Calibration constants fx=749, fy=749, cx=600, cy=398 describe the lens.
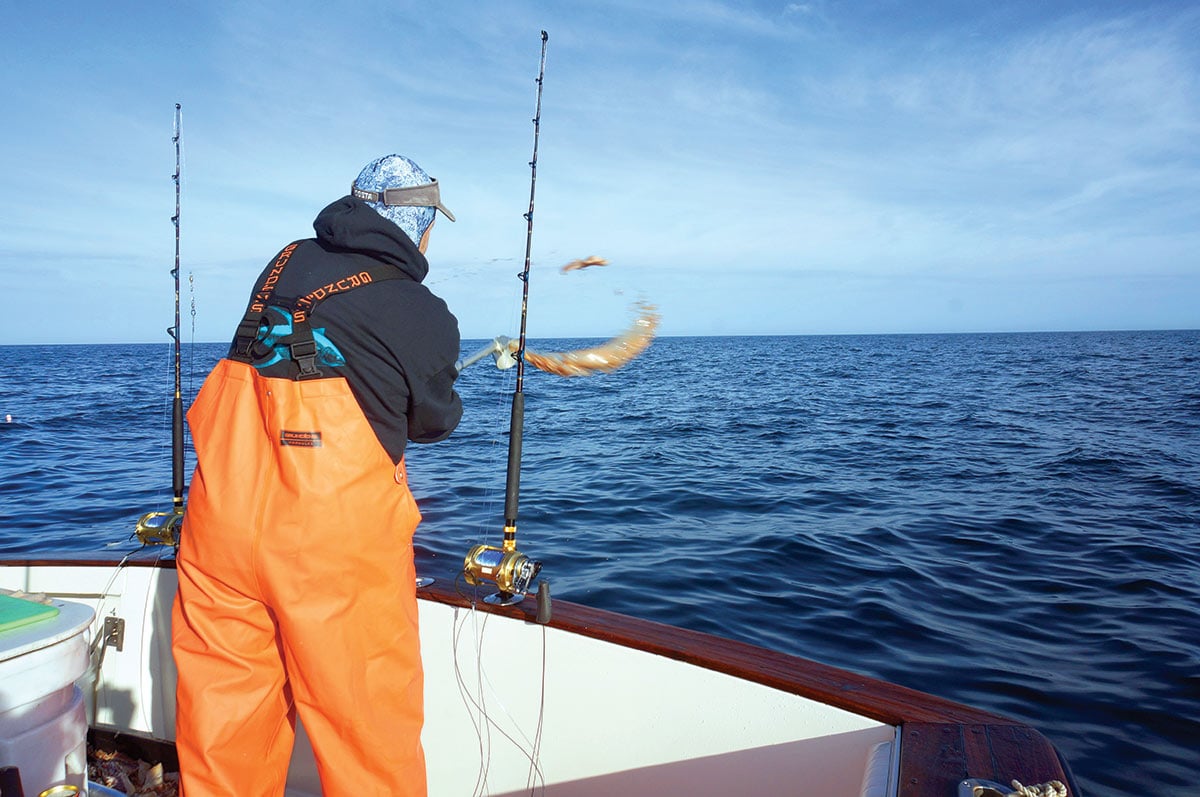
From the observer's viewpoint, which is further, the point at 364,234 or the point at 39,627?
the point at 39,627

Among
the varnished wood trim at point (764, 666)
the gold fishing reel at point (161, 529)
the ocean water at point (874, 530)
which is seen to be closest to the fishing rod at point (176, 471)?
the gold fishing reel at point (161, 529)

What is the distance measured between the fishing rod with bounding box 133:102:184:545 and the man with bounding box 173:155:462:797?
1.15 metres

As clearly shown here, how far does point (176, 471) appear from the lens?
3236 millimetres

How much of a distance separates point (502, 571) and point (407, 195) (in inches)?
49.2

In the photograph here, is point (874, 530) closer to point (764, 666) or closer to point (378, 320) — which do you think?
point (764, 666)

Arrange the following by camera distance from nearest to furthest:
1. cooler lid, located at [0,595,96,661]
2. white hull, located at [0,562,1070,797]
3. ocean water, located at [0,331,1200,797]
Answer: cooler lid, located at [0,595,96,661] < white hull, located at [0,562,1070,797] < ocean water, located at [0,331,1200,797]

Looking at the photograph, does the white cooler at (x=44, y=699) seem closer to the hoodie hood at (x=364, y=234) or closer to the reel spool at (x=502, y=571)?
the reel spool at (x=502, y=571)

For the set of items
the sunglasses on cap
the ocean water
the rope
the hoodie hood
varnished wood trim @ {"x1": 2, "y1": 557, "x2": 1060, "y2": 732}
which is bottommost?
the ocean water

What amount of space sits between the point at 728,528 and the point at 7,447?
12794 millimetres

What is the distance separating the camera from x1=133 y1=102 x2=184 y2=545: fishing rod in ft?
9.53

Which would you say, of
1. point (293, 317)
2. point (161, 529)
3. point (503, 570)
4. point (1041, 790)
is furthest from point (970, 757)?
point (161, 529)

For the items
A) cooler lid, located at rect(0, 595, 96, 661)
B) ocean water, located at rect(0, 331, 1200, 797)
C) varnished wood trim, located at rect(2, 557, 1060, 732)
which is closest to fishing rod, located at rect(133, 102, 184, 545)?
cooler lid, located at rect(0, 595, 96, 661)

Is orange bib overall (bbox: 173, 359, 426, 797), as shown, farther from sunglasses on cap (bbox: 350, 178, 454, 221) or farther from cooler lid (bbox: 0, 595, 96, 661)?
sunglasses on cap (bbox: 350, 178, 454, 221)

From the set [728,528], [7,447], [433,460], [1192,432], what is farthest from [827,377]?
[7,447]
